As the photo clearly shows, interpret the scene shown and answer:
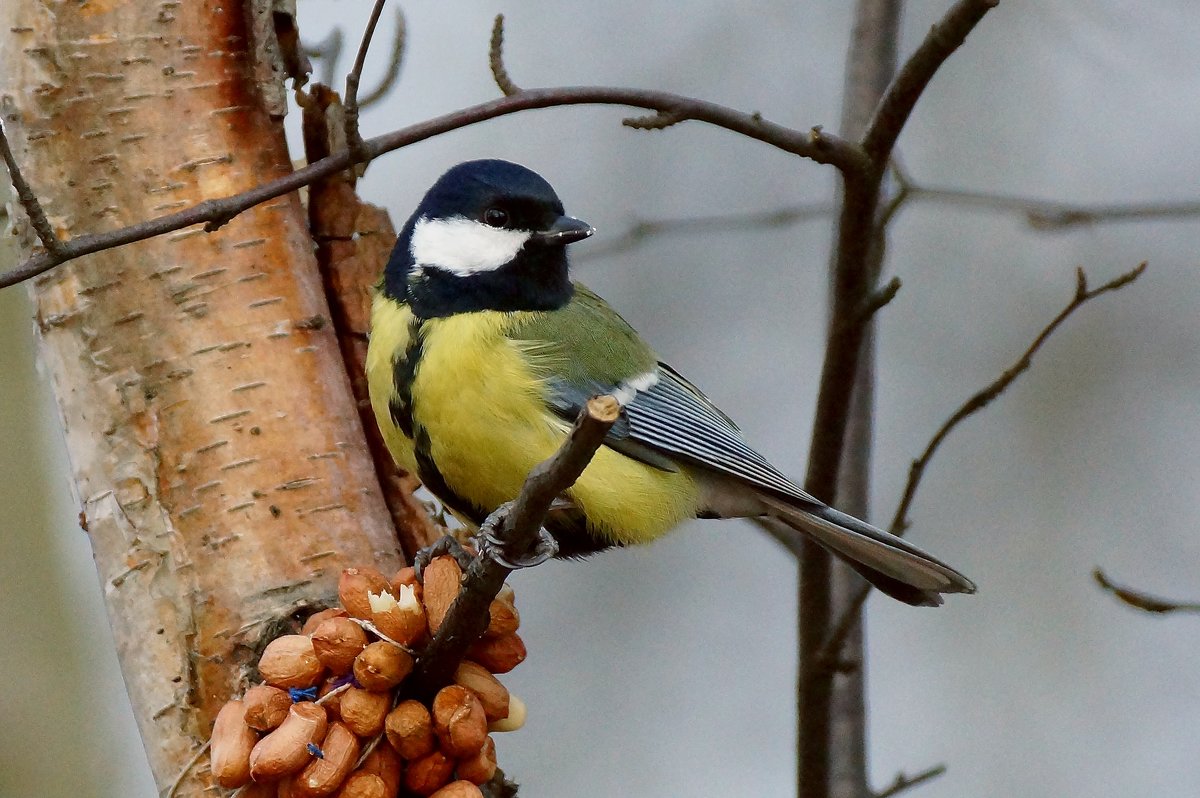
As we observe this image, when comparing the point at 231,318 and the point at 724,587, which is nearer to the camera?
the point at 231,318

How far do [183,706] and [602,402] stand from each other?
985mm

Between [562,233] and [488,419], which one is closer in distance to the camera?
[488,419]

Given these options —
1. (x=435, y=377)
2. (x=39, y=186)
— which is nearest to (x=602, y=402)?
(x=435, y=377)

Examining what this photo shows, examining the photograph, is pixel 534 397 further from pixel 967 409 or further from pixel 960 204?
pixel 960 204

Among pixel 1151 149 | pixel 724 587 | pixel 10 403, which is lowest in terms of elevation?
pixel 724 587

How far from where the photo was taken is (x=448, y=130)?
166 centimetres

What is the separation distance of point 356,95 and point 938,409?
167 inches

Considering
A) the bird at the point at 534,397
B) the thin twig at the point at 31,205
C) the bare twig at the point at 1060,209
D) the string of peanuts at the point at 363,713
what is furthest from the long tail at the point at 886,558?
the thin twig at the point at 31,205

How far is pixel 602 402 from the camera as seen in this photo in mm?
1204

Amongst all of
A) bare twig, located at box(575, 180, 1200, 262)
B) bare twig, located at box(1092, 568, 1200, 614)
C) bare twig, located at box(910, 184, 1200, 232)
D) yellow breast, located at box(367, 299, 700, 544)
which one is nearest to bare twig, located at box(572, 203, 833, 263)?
bare twig, located at box(575, 180, 1200, 262)

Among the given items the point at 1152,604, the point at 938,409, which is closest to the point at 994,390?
the point at 1152,604

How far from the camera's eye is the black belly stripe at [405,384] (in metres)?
2.04

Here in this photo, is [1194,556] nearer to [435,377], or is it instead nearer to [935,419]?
[935,419]

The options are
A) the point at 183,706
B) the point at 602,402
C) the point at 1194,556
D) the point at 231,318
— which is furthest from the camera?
the point at 1194,556
